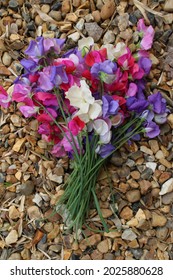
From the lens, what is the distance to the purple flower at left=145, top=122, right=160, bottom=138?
1.52 m

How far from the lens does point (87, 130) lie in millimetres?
1497

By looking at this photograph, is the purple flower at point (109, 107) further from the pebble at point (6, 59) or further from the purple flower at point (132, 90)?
the pebble at point (6, 59)

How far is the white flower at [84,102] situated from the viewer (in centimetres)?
145

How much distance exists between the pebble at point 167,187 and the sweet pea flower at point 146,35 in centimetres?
40

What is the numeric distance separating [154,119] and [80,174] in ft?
0.90

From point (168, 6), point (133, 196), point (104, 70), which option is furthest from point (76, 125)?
point (168, 6)

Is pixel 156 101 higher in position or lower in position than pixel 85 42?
lower

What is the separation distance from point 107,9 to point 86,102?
13.3 inches

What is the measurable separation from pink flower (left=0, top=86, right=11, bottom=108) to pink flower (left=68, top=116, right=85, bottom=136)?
0.77 ft

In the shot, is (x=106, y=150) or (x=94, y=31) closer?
(x=106, y=150)

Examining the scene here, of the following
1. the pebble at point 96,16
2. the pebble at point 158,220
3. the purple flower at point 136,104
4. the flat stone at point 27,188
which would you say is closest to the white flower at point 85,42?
the pebble at point 96,16

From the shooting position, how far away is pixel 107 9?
1610mm

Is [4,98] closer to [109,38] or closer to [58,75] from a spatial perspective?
[58,75]

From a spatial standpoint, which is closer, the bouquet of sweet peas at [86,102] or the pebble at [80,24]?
the bouquet of sweet peas at [86,102]
